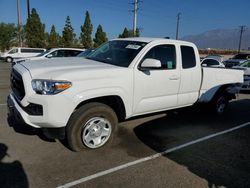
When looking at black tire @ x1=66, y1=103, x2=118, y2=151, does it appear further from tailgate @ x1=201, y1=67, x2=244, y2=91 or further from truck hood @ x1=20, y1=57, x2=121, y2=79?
tailgate @ x1=201, y1=67, x2=244, y2=91

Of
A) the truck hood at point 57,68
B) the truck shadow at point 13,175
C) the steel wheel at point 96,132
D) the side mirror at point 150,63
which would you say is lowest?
the truck shadow at point 13,175

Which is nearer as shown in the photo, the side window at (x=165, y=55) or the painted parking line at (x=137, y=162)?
the painted parking line at (x=137, y=162)

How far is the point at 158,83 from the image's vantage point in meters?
4.95

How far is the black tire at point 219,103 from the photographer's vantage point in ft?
22.3

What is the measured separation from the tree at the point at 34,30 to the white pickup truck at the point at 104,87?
139 feet

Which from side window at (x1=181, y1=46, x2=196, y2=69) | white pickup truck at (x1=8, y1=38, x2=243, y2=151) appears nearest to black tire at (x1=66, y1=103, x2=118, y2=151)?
white pickup truck at (x1=8, y1=38, x2=243, y2=151)

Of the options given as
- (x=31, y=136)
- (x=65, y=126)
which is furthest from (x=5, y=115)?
(x=65, y=126)

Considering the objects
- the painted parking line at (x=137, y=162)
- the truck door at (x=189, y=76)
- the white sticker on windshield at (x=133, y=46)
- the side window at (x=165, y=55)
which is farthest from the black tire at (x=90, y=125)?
the truck door at (x=189, y=76)

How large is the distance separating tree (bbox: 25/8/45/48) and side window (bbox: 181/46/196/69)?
42602 mm

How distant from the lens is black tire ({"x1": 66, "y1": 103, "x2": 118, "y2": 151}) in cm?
407

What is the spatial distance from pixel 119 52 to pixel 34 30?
43.1 meters

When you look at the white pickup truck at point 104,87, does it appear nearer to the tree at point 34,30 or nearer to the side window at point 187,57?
the side window at point 187,57

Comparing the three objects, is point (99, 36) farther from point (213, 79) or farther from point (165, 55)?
point (165, 55)

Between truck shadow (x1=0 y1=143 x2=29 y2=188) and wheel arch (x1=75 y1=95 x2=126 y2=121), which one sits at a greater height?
wheel arch (x1=75 y1=95 x2=126 y2=121)
